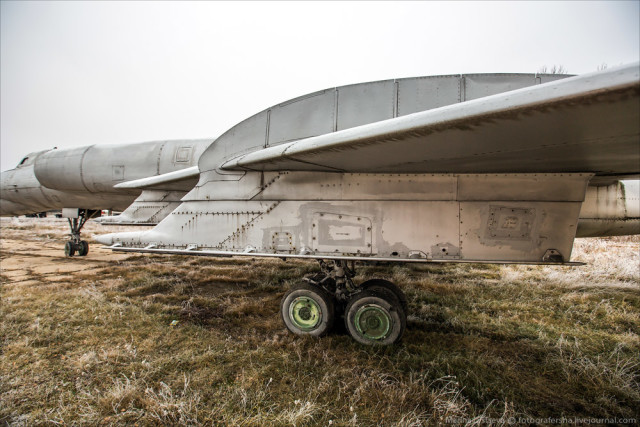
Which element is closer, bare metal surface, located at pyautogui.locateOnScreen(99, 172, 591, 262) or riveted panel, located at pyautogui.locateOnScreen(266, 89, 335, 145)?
bare metal surface, located at pyautogui.locateOnScreen(99, 172, 591, 262)

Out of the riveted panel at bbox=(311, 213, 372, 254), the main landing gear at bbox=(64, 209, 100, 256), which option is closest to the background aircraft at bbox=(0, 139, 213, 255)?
the main landing gear at bbox=(64, 209, 100, 256)

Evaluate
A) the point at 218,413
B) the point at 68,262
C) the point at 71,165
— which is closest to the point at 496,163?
the point at 218,413

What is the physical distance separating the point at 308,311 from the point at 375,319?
886mm

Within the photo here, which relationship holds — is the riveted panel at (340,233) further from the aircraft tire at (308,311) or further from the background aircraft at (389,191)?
the aircraft tire at (308,311)

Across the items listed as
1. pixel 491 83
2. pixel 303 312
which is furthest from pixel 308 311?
pixel 491 83

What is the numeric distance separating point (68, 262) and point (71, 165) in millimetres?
3442

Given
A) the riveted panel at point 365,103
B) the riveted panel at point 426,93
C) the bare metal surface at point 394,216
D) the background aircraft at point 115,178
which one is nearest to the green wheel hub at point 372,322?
the bare metal surface at point 394,216

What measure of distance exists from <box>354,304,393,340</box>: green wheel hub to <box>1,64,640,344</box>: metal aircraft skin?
1cm

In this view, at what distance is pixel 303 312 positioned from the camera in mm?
3871

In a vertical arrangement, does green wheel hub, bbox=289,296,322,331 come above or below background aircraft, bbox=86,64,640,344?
below

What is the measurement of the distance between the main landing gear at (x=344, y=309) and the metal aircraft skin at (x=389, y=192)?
0.02 metres

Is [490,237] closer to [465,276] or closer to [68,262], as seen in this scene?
[465,276]

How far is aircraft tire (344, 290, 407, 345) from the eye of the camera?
3.51 meters

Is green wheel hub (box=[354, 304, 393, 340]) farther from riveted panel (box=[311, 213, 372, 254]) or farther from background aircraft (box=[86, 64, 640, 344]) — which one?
riveted panel (box=[311, 213, 372, 254])
